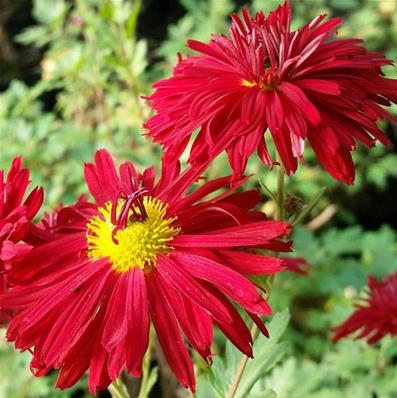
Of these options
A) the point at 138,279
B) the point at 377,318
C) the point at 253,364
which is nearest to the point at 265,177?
the point at 377,318

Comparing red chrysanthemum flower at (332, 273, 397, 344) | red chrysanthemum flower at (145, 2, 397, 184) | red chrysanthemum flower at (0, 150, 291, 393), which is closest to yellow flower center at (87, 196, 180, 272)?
red chrysanthemum flower at (0, 150, 291, 393)

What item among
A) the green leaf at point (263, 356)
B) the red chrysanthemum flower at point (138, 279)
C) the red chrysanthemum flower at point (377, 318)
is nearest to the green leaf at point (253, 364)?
the green leaf at point (263, 356)

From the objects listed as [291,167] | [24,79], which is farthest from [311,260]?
[24,79]

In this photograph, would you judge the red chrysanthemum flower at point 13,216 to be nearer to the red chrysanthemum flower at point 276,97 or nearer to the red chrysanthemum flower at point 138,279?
the red chrysanthemum flower at point 138,279

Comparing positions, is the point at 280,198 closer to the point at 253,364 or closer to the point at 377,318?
the point at 253,364

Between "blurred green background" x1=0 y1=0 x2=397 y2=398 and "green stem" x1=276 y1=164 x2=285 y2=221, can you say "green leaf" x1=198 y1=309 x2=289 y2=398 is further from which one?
"green stem" x1=276 y1=164 x2=285 y2=221

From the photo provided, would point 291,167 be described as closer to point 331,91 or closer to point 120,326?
point 331,91
